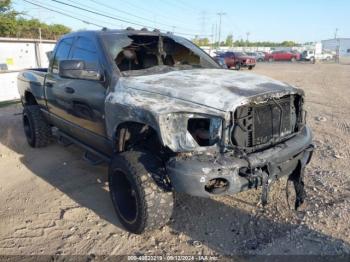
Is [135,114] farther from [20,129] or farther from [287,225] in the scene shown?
[20,129]

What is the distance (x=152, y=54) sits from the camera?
14.3 ft

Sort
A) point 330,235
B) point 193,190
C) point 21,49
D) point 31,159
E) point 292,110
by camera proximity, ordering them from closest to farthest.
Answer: point 193,190 < point 330,235 < point 292,110 < point 31,159 < point 21,49

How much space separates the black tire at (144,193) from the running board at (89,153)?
30.9 inches

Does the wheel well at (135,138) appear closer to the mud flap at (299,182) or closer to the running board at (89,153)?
the running board at (89,153)

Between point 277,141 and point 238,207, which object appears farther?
point 238,207

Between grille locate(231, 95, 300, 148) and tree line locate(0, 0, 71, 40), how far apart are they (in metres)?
27.0

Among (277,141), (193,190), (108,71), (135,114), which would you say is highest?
(108,71)

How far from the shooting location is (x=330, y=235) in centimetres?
324

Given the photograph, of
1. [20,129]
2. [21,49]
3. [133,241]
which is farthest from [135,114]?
[21,49]

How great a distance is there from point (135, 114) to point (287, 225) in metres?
1.88

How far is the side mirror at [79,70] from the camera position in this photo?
150 inches

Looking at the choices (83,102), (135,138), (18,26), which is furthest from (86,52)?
(18,26)

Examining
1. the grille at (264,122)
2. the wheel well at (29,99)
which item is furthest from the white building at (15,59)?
the grille at (264,122)

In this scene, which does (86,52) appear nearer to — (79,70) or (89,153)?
(79,70)
